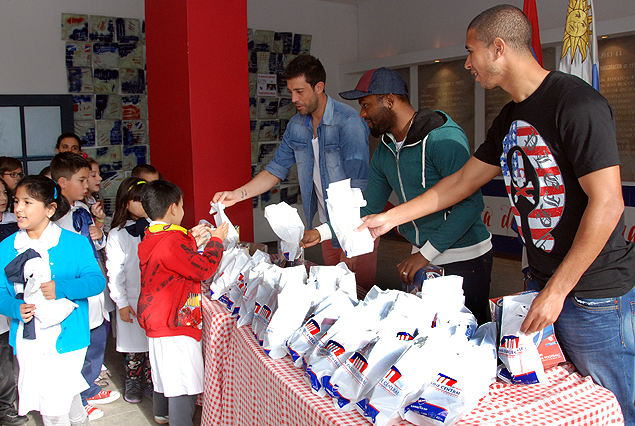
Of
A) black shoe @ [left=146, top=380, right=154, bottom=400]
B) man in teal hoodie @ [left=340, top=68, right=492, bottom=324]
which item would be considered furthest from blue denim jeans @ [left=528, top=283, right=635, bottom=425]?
black shoe @ [left=146, top=380, right=154, bottom=400]

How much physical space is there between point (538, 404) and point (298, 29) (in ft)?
24.7

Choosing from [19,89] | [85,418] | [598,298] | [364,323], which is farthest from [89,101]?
[598,298]

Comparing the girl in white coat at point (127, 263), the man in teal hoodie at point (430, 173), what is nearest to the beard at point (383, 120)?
the man in teal hoodie at point (430, 173)

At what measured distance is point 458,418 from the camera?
1.30m

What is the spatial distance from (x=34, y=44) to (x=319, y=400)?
20.5ft

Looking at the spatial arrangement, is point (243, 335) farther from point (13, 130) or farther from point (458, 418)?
point (13, 130)

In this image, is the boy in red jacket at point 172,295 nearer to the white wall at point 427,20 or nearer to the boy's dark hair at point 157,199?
the boy's dark hair at point 157,199

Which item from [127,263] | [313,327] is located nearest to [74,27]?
[127,263]

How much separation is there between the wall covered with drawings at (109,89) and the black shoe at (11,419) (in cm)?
423

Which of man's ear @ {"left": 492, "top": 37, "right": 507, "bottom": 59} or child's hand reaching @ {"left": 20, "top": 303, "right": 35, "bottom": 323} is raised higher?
man's ear @ {"left": 492, "top": 37, "right": 507, "bottom": 59}

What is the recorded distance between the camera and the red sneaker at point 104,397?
3057 millimetres

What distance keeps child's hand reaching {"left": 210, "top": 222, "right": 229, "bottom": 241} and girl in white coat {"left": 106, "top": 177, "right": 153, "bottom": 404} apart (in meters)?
0.46

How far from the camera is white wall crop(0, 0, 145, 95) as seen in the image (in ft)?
19.7

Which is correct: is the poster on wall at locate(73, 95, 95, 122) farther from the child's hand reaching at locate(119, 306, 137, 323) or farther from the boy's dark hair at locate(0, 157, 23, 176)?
the child's hand reaching at locate(119, 306, 137, 323)
